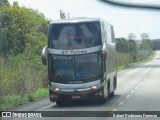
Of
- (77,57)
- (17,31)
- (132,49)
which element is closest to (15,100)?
(77,57)

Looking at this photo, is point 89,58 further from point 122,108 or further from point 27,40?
point 27,40

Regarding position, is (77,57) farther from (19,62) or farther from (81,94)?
(19,62)

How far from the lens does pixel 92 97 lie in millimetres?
17156

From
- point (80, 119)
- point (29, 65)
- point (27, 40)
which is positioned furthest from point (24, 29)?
point (80, 119)

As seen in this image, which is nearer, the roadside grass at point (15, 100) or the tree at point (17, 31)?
the roadside grass at point (15, 100)

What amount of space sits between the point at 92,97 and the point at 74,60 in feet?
4.73

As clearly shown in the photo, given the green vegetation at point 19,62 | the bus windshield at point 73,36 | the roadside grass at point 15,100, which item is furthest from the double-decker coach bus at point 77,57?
the green vegetation at point 19,62

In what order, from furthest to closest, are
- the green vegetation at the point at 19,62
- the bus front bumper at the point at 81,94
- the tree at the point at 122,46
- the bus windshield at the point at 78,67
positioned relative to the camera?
1. the tree at the point at 122,46
2. the green vegetation at the point at 19,62
3. the bus windshield at the point at 78,67
4. the bus front bumper at the point at 81,94

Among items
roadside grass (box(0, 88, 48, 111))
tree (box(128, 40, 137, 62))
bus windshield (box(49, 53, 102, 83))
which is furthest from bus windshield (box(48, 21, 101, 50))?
tree (box(128, 40, 137, 62))

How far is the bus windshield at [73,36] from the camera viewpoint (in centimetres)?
1711

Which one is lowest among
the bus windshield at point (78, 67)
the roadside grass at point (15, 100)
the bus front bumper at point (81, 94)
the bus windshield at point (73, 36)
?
the roadside grass at point (15, 100)

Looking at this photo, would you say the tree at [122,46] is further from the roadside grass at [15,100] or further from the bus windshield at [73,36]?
the bus windshield at [73,36]

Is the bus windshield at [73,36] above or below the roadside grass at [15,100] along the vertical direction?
above

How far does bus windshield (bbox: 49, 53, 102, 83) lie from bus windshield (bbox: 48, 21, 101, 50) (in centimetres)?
39
